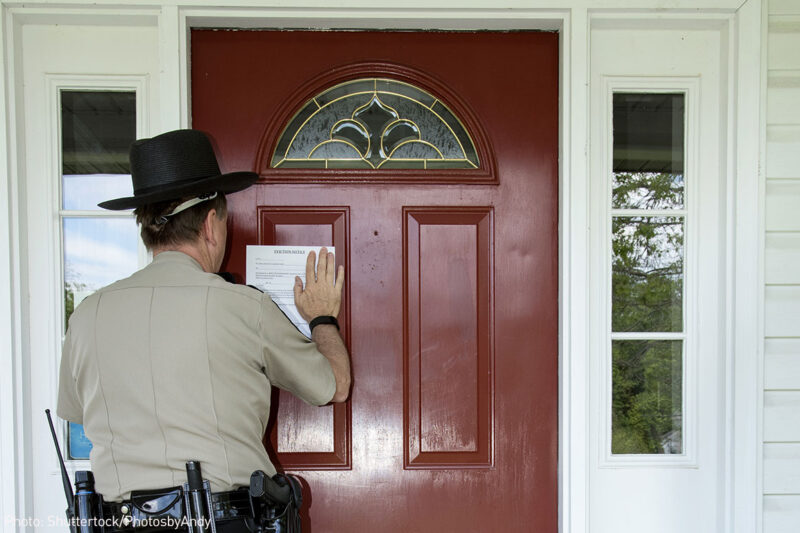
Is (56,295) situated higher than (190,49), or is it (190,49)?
(190,49)

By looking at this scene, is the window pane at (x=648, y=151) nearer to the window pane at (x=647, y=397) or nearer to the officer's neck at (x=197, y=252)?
the window pane at (x=647, y=397)

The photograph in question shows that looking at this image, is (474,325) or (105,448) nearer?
(105,448)

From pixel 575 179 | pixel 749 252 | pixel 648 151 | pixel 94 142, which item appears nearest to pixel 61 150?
pixel 94 142

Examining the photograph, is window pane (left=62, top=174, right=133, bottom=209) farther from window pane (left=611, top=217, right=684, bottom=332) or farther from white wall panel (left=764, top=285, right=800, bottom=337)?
white wall panel (left=764, top=285, right=800, bottom=337)

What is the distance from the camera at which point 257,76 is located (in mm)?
1628

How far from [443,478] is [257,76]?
137cm

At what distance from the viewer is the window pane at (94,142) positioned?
161cm

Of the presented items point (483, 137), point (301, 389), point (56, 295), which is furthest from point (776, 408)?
point (56, 295)

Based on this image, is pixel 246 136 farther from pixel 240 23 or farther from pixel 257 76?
pixel 240 23

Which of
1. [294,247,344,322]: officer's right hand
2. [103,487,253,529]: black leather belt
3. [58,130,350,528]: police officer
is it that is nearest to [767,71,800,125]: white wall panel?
[294,247,344,322]: officer's right hand

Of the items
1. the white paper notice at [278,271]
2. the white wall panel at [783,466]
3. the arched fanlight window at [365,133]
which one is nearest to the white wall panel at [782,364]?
the white wall panel at [783,466]

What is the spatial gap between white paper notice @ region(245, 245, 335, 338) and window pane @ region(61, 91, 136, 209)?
0.45 metres

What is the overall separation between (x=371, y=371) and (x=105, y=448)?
743mm

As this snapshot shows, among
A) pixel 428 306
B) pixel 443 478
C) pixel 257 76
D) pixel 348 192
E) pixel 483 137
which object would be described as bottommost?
pixel 443 478
